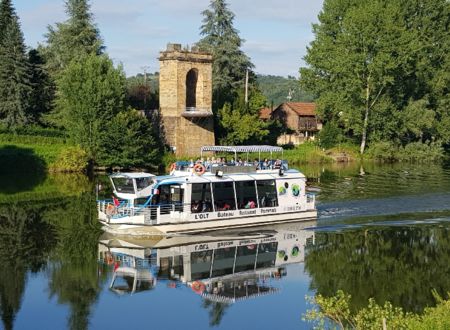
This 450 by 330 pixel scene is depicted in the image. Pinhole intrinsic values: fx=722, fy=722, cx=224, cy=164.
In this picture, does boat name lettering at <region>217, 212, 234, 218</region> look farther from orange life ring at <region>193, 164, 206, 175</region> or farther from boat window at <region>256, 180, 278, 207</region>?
boat window at <region>256, 180, 278, 207</region>

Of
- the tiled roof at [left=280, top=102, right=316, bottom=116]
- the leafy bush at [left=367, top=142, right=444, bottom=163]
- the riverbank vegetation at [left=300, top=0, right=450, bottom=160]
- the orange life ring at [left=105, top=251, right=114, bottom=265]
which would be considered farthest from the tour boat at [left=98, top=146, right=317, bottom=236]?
the tiled roof at [left=280, top=102, right=316, bottom=116]

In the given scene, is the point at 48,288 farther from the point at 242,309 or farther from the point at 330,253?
the point at 330,253

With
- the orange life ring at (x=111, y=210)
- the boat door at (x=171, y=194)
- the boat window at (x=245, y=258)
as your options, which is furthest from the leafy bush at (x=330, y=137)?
the orange life ring at (x=111, y=210)

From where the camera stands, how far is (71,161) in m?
57.7

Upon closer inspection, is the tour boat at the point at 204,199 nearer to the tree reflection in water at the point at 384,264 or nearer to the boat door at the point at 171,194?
the boat door at the point at 171,194

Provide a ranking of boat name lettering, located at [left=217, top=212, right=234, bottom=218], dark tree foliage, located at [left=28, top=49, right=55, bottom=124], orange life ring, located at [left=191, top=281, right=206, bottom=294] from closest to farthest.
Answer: orange life ring, located at [left=191, top=281, right=206, bottom=294] → boat name lettering, located at [left=217, top=212, right=234, bottom=218] → dark tree foliage, located at [left=28, top=49, right=55, bottom=124]

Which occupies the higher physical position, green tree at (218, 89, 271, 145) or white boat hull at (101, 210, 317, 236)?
green tree at (218, 89, 271, 145)

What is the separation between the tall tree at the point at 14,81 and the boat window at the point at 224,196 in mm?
36598

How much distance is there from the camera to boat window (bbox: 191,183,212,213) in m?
31.0

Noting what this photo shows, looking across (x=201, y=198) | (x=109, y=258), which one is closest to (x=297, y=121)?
(x=201, y=198)

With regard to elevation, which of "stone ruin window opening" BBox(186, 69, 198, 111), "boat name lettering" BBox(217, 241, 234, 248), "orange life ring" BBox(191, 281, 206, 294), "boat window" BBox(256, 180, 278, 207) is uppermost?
"stone ruin window opening" BBox(186, 69, 198, 111)

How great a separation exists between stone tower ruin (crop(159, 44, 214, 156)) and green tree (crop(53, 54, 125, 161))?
15.6 feet

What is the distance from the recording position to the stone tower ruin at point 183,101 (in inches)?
2530

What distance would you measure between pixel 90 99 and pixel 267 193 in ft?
98.1
